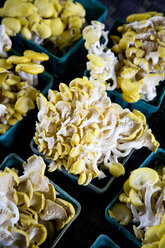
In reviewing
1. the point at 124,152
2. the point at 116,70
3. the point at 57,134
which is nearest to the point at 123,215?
the point at 124,152

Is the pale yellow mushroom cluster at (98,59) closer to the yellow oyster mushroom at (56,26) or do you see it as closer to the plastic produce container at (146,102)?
the plastic produce container at (146,102)

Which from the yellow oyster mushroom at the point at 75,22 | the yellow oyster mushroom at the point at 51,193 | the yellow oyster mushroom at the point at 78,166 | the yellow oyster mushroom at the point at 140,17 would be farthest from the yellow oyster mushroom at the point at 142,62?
the yellow oyster mushroom at the point at 51,193

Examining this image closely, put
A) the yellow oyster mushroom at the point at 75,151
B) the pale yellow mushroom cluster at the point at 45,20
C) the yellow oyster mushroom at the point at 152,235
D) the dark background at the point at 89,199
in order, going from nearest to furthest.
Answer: the yellow oyster mushroom at the point at 152,235 < the yellow oyster mushroom at the point at 75,151 < the dark background at the point at 89,199 < the pale yellow mushroom cluster at the point at 45,20

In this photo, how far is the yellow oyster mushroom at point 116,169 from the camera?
87 centimetres

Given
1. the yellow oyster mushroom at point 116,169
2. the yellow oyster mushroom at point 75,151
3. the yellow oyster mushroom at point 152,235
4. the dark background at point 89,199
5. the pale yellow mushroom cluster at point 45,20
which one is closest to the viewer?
the yellow oyster mushroom at point 152,235

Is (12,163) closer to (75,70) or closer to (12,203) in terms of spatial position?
(12,203)

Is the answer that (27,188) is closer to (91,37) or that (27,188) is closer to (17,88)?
(17,88)

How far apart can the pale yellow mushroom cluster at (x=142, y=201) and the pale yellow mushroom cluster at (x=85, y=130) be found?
81mm

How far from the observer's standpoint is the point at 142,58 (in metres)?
0.99

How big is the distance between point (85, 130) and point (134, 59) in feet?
1.21

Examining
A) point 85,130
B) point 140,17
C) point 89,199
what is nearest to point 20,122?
point 85,130

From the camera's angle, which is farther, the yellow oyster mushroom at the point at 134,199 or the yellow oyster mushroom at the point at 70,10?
the yellow oyster mushroom at the point at 70,10

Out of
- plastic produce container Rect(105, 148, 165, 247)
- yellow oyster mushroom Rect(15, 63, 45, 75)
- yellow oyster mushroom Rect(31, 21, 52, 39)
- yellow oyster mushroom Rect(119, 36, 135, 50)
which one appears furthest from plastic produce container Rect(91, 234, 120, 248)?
yellow oyster mushroom Rect(31, 21, 52, 39)

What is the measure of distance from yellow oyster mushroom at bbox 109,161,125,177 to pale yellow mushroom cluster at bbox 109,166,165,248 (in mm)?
50
